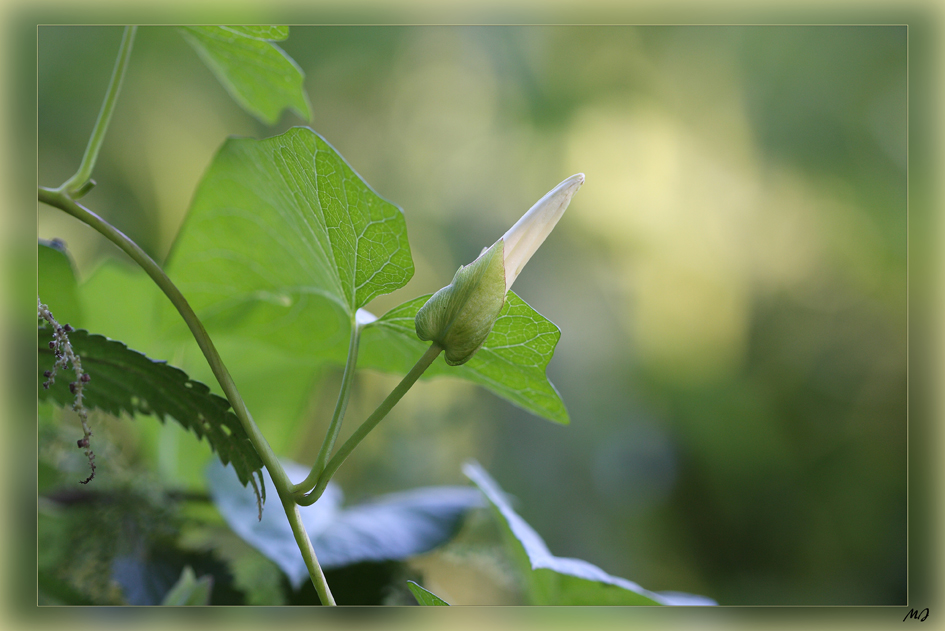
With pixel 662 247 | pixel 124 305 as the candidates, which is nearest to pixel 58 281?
pixel 124 305

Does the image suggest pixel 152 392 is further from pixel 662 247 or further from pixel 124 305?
pixel 662 247

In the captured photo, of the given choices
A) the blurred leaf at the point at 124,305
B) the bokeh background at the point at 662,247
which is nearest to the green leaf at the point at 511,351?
the blurred leaf at the point at 124,305

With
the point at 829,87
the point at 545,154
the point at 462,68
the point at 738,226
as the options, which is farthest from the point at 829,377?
the point at 462,68

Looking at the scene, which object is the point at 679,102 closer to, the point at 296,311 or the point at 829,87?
the point at 829,87

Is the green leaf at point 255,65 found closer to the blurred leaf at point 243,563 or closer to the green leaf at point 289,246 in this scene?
the green leaf at point 289,246

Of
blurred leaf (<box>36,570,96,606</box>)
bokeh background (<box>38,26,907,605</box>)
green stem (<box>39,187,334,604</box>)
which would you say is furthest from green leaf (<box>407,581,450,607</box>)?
bokeh background (<box>38,26,907,605</box>)

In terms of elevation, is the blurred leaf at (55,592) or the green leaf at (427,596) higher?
the green leaf at (427,596)

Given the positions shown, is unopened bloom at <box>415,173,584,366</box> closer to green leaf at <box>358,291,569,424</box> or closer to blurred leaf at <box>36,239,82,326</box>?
green leaf at <box>358,291,569,424</box>
